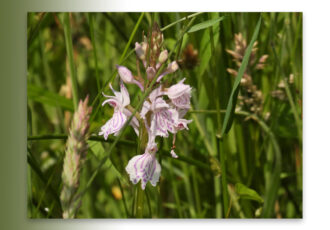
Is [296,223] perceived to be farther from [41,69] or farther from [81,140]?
[41,69]

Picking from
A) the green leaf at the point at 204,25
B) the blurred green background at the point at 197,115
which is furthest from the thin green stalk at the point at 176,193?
the green leaf at the point at 204,25

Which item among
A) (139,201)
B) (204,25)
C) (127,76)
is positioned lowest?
(139,201)

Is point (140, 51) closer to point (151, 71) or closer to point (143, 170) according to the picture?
point (151, 71)

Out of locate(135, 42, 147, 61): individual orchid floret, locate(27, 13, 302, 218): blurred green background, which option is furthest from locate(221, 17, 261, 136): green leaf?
locate(135, 42, 147, 61): individual orchid floret

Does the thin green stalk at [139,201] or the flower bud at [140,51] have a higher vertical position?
the flower bud at [140,51]

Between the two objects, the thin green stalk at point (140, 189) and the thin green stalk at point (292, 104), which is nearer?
the thin green stalk at point (140, 189)

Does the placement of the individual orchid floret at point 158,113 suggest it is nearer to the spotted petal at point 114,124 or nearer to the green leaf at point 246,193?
the spotted petal at point 114,124

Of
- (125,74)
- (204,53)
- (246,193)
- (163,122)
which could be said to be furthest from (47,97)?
(246,193)
